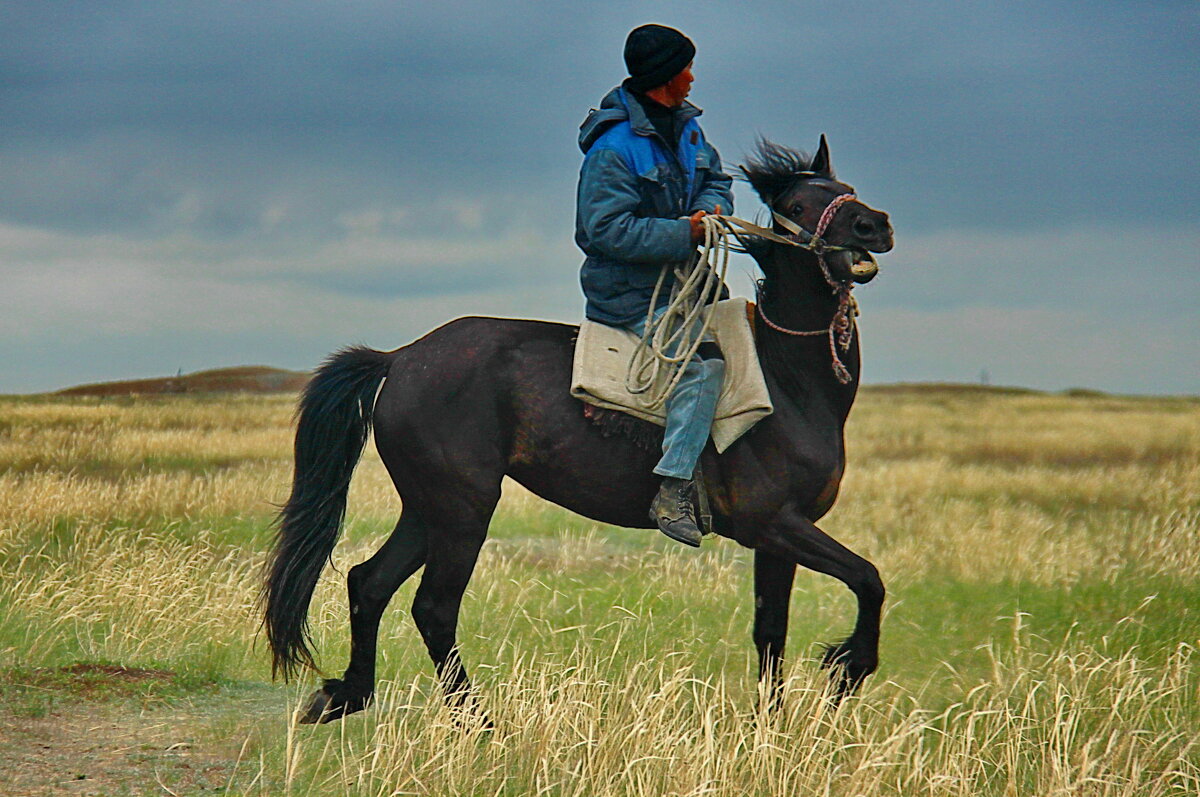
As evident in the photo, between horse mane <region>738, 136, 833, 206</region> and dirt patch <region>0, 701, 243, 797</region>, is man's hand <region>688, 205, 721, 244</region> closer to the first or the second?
horse mane <region>738, 136, 833, 206</region>

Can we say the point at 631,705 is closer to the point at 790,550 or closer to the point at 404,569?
the point at 790,550

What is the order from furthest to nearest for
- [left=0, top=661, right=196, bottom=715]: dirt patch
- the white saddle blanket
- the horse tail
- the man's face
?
1. [left=0, top=661, right=196, bottom=715]: dirt patch
2. the horse tail
3. the man's face
4. the white saddle blanket

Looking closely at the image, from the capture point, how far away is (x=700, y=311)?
570 cm

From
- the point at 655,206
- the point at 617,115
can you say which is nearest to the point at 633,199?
the point at 655,206

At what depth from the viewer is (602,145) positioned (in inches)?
219

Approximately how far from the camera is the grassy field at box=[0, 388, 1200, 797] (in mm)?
4883

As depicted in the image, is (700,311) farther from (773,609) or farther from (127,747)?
(127,747)

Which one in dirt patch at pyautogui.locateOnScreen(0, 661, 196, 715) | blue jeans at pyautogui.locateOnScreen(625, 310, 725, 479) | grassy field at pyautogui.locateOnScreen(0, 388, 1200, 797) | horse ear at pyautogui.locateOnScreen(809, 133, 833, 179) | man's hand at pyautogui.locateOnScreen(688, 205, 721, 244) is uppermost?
horse ear at pyautogui.locateOnScreen(809, 133, 833, 179)

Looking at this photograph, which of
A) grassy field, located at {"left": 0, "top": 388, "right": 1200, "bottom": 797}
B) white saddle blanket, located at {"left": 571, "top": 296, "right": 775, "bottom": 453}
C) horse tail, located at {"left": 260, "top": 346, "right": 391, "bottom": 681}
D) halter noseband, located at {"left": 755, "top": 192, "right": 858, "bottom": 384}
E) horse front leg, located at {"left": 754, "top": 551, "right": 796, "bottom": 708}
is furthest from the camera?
horse tail, located at {"left": 260, "top": 346, "right": 391, "bottom": 681}

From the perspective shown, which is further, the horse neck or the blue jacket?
the horse neck

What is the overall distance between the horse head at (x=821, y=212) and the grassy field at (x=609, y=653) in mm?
1910

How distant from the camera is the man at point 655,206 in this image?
5441mm

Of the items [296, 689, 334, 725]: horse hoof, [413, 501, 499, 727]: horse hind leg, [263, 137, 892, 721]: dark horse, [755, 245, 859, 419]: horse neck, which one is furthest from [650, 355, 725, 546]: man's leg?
[296, 689, 334, 725]: horse hoof

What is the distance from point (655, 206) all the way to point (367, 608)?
249 cm
